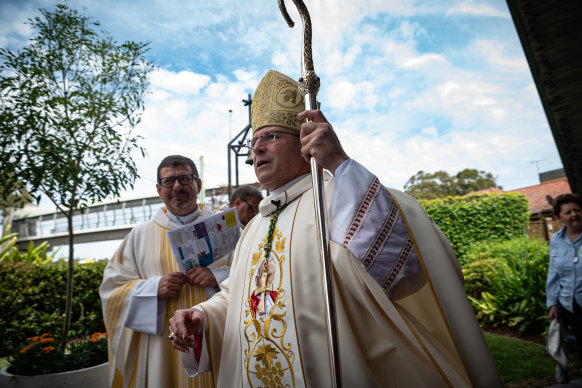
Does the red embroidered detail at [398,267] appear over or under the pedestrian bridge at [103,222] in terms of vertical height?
under

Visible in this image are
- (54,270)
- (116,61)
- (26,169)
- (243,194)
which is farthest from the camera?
(54,270)

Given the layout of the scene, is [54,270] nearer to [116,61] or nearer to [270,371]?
[116,61]

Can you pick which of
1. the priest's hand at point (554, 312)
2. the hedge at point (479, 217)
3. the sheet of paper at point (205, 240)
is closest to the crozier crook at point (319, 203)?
the sheet of paper at point (205, 240)

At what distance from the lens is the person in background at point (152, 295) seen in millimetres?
2416

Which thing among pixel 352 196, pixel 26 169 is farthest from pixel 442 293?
pixel 26 169

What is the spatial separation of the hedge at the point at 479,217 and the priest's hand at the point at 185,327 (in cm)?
1228

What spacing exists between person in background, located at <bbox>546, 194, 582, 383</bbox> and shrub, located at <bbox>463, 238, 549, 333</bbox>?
7.32ft

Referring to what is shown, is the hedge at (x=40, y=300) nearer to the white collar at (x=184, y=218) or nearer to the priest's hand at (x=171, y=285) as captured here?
the white collar at (x=184, y=218)

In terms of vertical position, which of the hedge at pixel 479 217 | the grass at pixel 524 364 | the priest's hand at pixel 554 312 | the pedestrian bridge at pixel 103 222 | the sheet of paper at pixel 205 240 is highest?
the pedestrian bridge at pixel 103 222

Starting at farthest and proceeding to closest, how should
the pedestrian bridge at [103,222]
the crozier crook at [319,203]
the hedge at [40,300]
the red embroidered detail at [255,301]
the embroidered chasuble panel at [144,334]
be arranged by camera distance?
the pedestrian bridge at [103,222] < the hedge at [40,300] < the embroidered chasuble panel at [144,334] < the red embroidered detail at [255,301] < the crozier crook at [319,203]

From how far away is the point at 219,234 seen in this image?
2.56 m

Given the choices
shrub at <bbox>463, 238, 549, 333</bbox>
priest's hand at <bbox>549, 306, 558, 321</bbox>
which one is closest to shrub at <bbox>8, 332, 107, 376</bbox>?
priest's hand at <bbox>549, 306, 558, 321</bbox>

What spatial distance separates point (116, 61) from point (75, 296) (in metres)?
5.82

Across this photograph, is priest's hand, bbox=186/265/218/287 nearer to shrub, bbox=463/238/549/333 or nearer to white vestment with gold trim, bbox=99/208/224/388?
white vestment with gold trim, bbox=99/208/224/388
